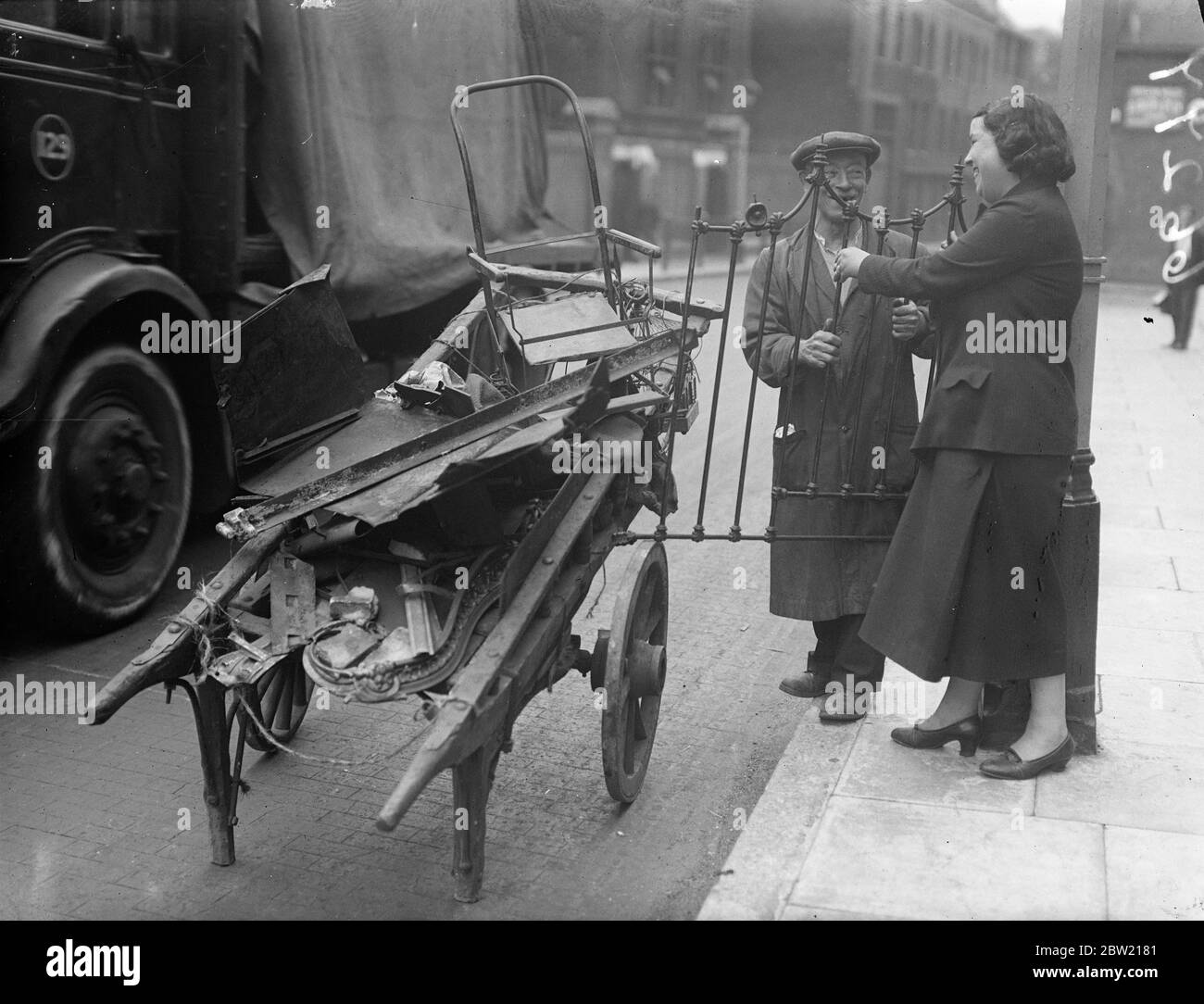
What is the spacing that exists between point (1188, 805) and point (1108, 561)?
2.98 metres

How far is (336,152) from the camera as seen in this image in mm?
6445

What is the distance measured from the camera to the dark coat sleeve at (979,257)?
3680mm

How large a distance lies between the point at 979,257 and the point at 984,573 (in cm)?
98

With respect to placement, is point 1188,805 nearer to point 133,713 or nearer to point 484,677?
point 484,677

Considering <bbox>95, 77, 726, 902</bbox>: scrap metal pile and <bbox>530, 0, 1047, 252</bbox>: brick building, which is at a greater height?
<bbox>530, 0, 1047, 252</bbox>: brick building

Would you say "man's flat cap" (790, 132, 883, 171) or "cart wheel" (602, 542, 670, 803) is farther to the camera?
"man's flat cap" (790, 132, 883, 171)

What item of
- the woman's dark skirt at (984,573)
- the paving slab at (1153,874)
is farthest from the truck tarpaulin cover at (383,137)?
the paving slab at (1153,874)

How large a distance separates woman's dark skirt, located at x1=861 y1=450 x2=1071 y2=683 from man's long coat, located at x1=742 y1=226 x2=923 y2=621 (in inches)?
17.8

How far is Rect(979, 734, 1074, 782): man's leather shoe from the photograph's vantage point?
402 cm

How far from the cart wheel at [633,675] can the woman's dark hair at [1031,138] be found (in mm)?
1610
